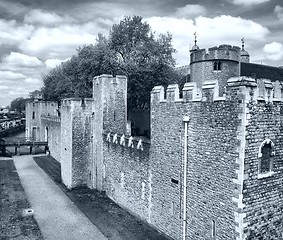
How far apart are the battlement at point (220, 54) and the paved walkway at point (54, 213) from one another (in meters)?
17.5

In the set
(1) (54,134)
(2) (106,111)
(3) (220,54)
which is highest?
(3) (220,54)

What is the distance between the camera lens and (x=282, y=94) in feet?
33.9

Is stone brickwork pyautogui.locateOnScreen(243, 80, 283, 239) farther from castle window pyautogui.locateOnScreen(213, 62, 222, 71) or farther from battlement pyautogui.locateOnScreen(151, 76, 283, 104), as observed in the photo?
castle window pyautogui.locateOnScreen(213, 62, 222, 71)

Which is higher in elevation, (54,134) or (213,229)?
(54,134)

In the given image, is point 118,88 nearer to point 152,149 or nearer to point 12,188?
point 152,149

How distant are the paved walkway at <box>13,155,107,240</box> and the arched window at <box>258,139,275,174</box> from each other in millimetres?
7793

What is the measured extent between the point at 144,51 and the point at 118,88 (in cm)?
1069

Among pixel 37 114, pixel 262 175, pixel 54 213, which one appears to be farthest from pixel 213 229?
pixel 37 114

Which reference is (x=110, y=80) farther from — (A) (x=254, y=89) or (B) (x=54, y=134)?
(B) (x=54, y=134)

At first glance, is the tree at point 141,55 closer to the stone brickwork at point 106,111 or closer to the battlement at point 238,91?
the stone brickwork at point 106,111

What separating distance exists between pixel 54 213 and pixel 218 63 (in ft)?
63.6

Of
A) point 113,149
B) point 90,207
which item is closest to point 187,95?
point 113,149

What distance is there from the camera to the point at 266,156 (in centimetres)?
1002

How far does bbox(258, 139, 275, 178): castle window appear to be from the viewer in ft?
31.9
